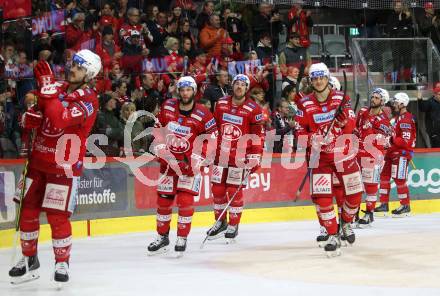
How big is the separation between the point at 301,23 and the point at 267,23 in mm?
730

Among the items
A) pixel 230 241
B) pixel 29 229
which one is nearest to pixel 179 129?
pixel 230 241

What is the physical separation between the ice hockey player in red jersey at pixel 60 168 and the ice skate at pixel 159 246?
2.25 m

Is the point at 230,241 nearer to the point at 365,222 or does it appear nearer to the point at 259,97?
the point at 365,222

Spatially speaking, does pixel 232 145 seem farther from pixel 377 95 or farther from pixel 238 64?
pixel 238 64

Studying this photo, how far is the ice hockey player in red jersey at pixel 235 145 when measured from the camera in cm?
1088

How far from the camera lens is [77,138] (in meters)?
7.55

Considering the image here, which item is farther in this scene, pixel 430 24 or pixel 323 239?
pixel 430 24

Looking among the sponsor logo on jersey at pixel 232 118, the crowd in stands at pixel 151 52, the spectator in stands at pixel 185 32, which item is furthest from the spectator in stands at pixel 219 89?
the sponsor logo on jersey at pixel 232 118

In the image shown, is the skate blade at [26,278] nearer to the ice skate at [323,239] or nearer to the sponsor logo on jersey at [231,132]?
the ice skate at [323,239]

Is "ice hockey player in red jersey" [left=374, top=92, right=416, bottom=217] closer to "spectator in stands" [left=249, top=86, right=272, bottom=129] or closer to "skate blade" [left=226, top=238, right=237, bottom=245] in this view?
"spectator in stands" [left=249, top=86, right=272, bottom=129]

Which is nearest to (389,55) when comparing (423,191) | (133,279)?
(423,191)

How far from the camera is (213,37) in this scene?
14797mm

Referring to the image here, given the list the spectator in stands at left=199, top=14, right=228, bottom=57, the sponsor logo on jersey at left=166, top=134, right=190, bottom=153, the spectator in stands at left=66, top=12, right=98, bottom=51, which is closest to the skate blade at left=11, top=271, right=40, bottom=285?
the sponsor logo on jersey at left=166, top=134, right=190, bottom=153

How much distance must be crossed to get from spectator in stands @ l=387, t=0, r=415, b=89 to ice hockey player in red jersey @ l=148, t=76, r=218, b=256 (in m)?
7.33
